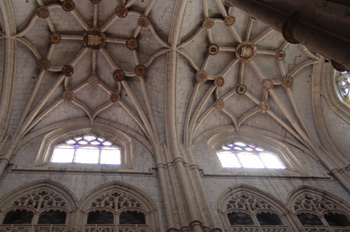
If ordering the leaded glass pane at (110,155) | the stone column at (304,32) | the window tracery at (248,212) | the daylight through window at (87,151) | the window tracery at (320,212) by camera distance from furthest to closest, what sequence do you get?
1. the leaded glass pane at (110,155)
2. the daylight through window at (87,151)
3. the window tracery at (320,212)
4. the window tracery at (248,212)
5. the stone column at (304,32)

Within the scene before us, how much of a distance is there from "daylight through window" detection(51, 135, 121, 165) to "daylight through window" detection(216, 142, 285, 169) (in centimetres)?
458

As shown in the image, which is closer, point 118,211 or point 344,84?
point 118,211

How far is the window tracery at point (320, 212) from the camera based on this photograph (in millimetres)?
11812

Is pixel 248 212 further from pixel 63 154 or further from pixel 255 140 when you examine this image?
pixel 63 154

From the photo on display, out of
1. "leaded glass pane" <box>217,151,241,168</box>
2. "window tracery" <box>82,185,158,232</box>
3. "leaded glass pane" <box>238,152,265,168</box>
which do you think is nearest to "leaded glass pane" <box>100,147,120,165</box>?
"window tracery" <box>82,185,158,232</box>

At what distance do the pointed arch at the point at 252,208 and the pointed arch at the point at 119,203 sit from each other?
228cm

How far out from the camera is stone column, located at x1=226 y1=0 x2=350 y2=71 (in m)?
6.00

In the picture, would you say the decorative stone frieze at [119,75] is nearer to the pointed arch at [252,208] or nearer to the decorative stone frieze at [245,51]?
the decorative stone frieze at [245,51]

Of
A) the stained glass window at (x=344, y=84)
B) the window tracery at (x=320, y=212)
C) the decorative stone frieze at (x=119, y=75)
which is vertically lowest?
the window tracery at (x=320, y=212)

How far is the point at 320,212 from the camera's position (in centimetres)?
1238

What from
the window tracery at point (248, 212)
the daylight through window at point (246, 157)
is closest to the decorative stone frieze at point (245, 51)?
the daylight through window at point (246, 157)

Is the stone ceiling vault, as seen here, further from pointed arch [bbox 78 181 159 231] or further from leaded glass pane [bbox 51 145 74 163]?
pointed arch [bbox 78 181 159 231]

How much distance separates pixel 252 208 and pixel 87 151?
690 cm

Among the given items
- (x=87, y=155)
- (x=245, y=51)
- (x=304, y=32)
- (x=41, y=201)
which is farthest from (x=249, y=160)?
(x=304, y=32)
